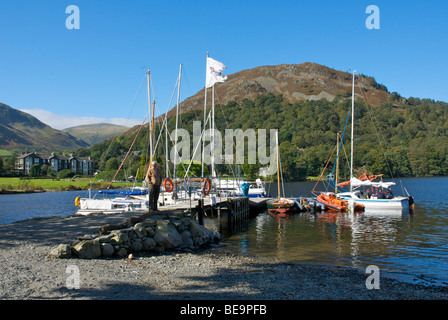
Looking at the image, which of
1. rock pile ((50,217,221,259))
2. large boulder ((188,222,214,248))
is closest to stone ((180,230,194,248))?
rock pile ((50,217,221,259))

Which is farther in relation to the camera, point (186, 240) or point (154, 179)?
point (154, 179)

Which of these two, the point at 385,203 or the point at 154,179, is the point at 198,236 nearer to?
the point at 154,179

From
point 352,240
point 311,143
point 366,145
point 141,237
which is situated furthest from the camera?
point 311,143

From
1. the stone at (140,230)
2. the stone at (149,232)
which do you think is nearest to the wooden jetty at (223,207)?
the stone at (149,232)

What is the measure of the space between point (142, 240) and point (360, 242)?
1430 cm

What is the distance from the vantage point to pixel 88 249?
1365 centimetres

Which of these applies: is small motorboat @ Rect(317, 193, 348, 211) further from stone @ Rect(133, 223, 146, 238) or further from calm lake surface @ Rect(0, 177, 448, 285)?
stone @ Rect(133, 223, 146, 238)

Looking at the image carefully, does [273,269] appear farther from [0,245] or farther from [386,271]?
[0,245]

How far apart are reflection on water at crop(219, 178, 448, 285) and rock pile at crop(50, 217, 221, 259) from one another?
3.19 m

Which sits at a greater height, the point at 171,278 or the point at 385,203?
the point at 171,278

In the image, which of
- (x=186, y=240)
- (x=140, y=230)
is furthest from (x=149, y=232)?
(x=186, y=240)

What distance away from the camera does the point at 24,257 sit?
12586 millimetres
